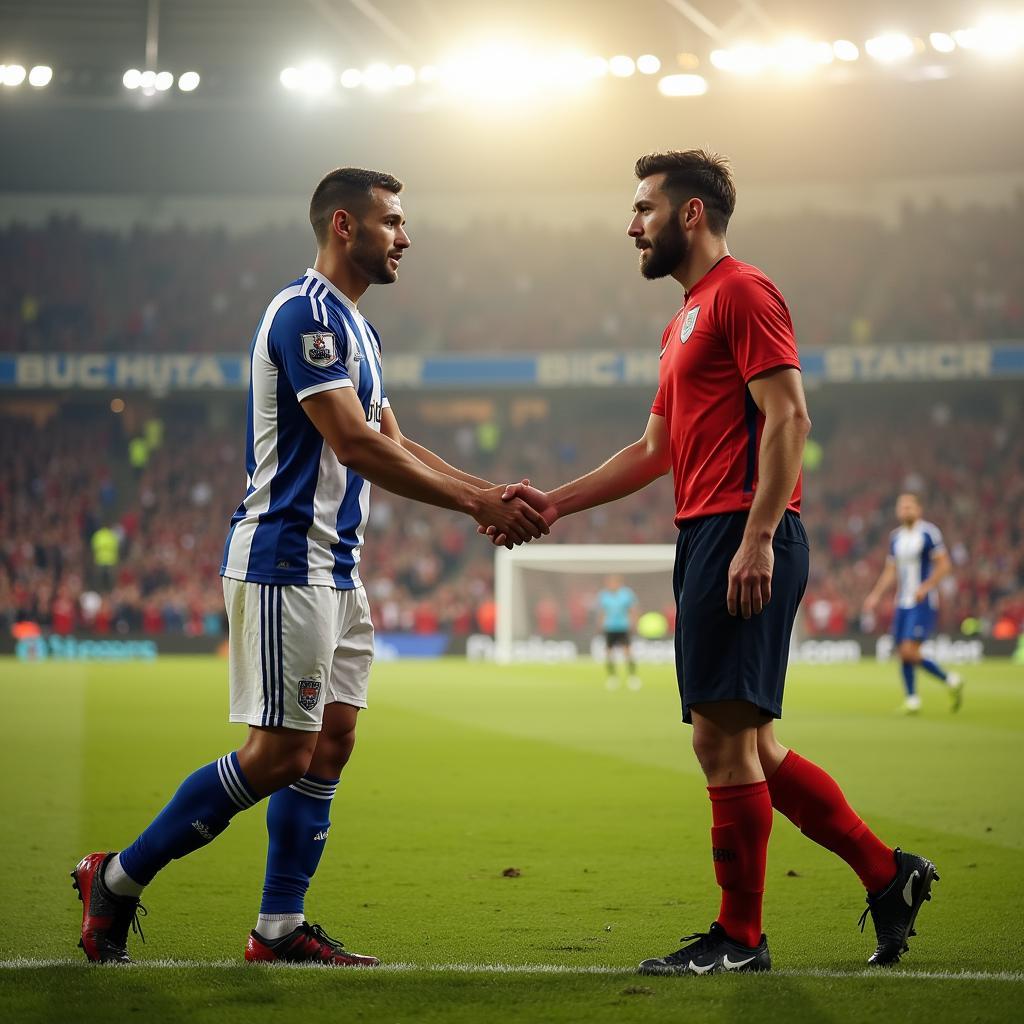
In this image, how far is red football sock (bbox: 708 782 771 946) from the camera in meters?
3.99

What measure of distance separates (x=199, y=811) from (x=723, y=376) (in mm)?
2041

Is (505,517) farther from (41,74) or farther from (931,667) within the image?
(41,74)

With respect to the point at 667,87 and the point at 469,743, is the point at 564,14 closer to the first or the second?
the point at 667,87

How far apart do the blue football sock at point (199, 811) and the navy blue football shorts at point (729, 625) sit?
135 centimetres

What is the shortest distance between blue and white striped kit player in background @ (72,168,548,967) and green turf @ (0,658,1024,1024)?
0.31 metres

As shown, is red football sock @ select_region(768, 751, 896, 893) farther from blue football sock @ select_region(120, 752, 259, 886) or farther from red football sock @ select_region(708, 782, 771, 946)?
blue football sock @ select_region(120, 752, 259, 886)

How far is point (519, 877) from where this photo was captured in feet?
18.9

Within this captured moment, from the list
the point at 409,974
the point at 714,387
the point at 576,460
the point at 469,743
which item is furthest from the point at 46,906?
the point at 576,460

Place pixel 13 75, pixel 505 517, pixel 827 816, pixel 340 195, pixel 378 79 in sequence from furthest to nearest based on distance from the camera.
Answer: pixel 378 79, pixel 13 75, pixel 505 517, pixel 340 195, pixel 827 816

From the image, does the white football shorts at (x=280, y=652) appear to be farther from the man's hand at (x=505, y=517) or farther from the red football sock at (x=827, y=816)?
the red football sock at (x=827, y=816)

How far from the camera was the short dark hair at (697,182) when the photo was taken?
14.1 feet

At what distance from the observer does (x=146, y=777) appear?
931cm

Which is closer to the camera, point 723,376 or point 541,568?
point 723,376

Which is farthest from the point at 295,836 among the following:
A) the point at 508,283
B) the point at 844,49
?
the point at 508,283
